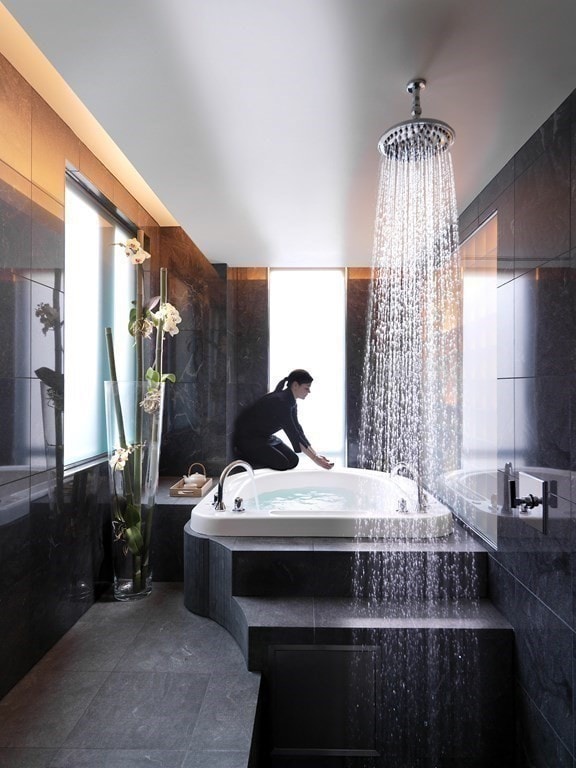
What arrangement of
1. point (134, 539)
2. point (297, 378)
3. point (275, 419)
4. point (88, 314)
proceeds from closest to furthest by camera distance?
point (134, 539) → point (88, 314) → point (275, 419) → point (297, 378)

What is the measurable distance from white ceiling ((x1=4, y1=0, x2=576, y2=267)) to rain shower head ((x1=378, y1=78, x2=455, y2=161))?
69mm

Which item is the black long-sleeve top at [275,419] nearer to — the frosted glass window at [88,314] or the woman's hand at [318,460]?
the woman's hand at [318,460]

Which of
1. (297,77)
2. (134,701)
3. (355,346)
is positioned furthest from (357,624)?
(355,346)

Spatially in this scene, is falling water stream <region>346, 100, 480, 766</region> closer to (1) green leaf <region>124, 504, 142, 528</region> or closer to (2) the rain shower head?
(2) the rain shower head

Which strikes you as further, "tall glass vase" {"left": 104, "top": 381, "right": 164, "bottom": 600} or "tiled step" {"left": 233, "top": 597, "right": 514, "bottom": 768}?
"tall glass vase" {"left": 104, "top": 381, "right": 164, "bottom": 600}

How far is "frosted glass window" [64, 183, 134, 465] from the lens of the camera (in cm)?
277

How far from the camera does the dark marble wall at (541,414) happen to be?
1.65 metres

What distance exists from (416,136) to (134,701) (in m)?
2.34

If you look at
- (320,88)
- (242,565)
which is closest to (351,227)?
(320,88)

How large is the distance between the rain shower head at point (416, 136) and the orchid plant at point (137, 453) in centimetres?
146

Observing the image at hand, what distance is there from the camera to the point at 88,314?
302 cm

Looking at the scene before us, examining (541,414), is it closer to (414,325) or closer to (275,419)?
(414,325)

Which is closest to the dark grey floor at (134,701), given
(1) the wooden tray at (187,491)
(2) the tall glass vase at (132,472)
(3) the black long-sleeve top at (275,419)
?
(2) the tall glass vase at (132,472)

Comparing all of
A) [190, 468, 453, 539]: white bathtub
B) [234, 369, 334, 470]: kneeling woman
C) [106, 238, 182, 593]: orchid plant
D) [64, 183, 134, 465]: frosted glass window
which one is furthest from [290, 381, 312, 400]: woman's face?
[106, 238, 182, 593]: orchid plant
